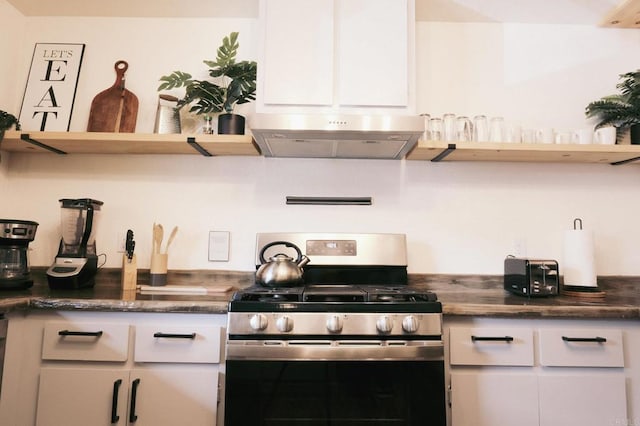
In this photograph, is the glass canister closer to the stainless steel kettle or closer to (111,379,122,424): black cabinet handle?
the stainless steel kettle

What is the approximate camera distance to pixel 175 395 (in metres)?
1.41

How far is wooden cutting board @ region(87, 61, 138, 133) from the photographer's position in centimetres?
202

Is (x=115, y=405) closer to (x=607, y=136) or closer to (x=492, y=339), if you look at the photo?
(x=492, y=339)

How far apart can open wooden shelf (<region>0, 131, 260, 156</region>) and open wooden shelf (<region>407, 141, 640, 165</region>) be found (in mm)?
940

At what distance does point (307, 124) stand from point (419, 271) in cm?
102

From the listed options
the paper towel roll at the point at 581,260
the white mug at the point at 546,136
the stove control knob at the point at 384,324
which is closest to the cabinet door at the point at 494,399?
the stove control knob at the point at 384,324

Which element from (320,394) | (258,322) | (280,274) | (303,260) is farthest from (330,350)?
(303,260)

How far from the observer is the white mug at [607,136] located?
1853 mm

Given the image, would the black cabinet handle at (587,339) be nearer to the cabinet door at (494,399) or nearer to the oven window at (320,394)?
the cabinet door at (494,399)

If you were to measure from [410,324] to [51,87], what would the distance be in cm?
231

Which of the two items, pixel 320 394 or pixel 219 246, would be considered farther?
pixel 219 246

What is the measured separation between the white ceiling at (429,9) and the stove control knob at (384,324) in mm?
1693

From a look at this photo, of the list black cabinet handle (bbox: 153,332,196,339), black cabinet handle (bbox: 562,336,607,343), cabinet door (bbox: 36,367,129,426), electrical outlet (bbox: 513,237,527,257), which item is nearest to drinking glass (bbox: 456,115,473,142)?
electrical outlet (bbox: 513,237,527,257)

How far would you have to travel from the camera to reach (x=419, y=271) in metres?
2.01
